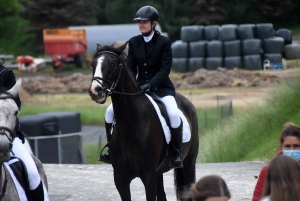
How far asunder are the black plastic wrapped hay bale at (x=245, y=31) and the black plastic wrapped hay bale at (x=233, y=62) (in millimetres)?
1099

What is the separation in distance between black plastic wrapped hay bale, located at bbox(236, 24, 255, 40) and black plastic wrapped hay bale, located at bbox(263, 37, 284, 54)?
731 millimetres

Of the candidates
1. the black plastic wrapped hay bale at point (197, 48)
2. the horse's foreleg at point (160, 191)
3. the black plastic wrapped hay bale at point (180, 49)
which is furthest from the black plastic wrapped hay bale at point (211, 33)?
the horse's foreleg at point (160, 191)

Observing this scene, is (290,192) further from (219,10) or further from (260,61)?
(219,10)

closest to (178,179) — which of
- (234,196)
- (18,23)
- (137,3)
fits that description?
(234,196)

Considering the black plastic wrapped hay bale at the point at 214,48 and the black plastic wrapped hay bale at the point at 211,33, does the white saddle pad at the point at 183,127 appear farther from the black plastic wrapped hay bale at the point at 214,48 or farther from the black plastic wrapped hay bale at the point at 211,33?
the black plastic wrapped hay bale at the point at 211,33

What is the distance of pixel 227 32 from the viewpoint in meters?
36.8

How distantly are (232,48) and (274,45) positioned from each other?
206 centimetres

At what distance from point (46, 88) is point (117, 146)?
2945 centimetres

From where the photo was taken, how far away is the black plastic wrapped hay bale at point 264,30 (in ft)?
117

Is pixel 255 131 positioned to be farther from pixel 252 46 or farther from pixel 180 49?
pixel 180 49

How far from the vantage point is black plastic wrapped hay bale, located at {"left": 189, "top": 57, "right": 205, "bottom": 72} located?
3741cm

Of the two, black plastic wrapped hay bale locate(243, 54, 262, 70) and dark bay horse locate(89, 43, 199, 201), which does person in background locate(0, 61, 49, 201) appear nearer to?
dark bay horse locate(89, 43, 199, 201)

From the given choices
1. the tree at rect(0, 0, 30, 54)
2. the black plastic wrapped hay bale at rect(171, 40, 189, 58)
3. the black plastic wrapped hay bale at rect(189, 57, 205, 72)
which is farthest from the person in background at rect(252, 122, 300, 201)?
the black plastic wrapped hay bale at rect(189, 57, 205, 72)

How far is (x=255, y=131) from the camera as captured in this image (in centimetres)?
1631
